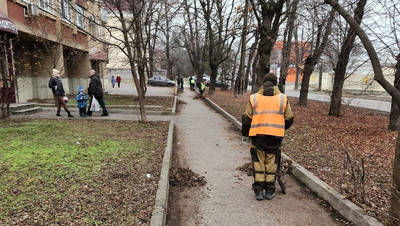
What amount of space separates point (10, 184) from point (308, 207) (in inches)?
167

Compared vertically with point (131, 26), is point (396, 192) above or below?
below

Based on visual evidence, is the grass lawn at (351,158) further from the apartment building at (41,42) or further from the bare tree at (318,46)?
the apartment building at (41,42)

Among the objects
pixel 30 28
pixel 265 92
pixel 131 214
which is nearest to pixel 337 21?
pixel 265 92

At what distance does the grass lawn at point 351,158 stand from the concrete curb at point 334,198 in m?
0.10

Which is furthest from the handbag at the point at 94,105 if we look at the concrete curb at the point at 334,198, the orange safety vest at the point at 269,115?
the orange safety vest at the point at 269,115

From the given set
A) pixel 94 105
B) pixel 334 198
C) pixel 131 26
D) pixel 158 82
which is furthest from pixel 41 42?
pixel 158 82

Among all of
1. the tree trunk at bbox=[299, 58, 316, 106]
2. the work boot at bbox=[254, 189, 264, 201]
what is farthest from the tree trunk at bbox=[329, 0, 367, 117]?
the work boot at bbox=[254, 189, 264, 201]

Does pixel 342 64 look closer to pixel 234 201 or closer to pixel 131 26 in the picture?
pixel 131 26

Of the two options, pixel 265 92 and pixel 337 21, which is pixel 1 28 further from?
pixel 337 21

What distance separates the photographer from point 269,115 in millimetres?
3951

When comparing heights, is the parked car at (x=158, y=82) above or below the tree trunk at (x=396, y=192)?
above

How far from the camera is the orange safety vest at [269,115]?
3.95m

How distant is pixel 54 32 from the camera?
1606 centimetres

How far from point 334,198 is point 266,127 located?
137 centimetres
